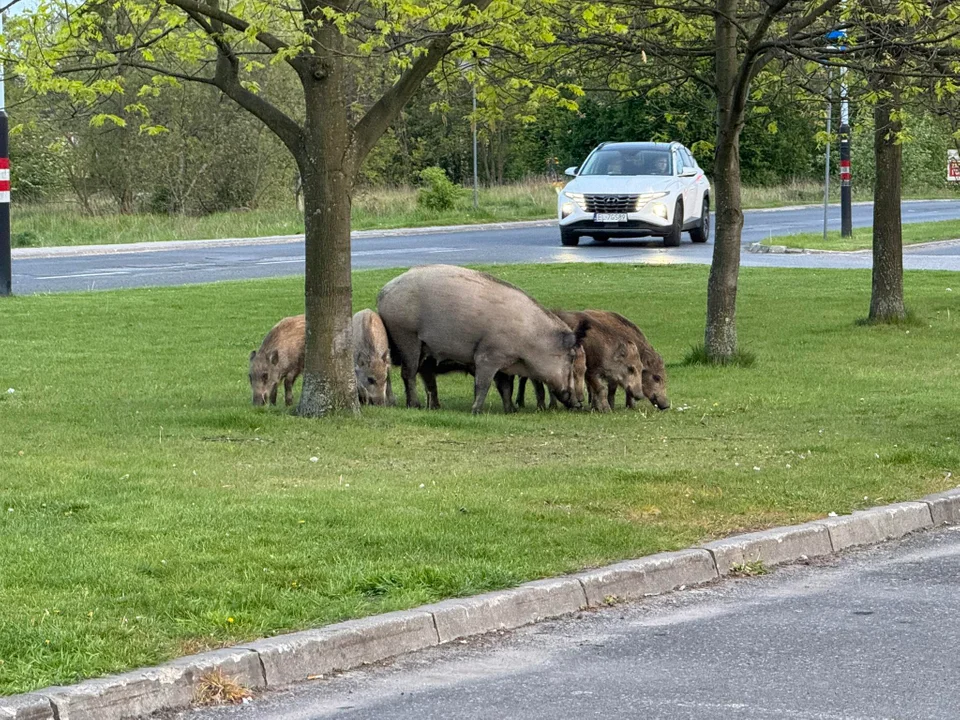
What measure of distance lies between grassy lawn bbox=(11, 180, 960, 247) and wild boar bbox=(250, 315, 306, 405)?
82.0 ft

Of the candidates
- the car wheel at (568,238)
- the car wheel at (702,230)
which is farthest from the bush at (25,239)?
the car wheel at (702,230)

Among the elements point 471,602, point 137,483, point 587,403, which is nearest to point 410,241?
point 587,403

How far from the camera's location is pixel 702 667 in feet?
20.6

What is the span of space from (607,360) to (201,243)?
24.9m

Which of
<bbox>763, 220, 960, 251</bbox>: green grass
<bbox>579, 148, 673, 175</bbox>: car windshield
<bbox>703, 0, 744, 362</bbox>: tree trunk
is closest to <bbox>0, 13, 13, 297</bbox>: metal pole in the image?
<bbox>703, 0, 744, 362</bbox>: tree trunk

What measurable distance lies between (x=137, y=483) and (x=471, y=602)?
10.1 ft

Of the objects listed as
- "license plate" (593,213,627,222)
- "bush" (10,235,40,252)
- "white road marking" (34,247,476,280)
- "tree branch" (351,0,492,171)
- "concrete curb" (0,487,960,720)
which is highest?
"tree branch" (351,0,492,171)

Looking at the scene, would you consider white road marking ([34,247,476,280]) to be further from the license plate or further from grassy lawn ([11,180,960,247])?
grassy lawn ([11,180,960,247])

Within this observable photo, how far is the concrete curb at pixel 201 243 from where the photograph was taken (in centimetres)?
3462

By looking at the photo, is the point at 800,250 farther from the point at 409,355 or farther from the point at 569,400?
the point at 409,355

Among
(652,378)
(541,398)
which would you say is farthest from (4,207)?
(652,378)

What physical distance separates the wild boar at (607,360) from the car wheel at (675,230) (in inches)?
814

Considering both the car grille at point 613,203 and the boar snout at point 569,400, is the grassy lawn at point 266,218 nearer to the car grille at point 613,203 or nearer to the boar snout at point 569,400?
the car grille at point 613,203

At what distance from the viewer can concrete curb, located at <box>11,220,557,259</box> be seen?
34.6 meters
